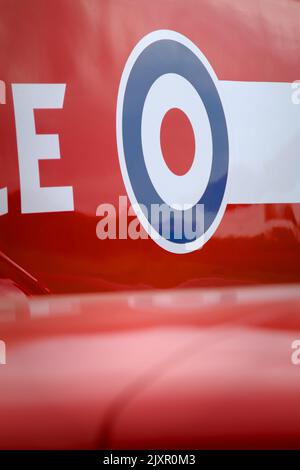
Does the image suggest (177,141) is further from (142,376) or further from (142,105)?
(142,376)

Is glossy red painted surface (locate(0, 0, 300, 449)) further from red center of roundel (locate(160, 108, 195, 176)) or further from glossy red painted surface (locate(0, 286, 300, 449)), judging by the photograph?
red center of roundel (locate(160, 108, 195, 176))

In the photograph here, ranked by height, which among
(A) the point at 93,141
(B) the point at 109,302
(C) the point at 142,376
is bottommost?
(C) the point at 142,376

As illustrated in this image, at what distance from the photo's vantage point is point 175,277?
5.73 feet

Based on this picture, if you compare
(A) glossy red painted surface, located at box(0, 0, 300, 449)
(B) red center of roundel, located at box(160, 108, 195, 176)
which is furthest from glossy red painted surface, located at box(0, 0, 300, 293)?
(B) red center of roundel, located at box(160, 108, 195, 176)

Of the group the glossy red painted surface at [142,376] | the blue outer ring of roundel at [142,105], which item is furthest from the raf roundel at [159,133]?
the glossy red painted surface at [142,376]

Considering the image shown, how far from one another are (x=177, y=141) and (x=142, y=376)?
0.62 m

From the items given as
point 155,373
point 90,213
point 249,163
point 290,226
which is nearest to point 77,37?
point 90,213

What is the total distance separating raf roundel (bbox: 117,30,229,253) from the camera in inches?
67.4

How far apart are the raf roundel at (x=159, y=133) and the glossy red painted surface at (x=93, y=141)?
25 millimetres

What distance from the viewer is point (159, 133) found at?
1738 mm

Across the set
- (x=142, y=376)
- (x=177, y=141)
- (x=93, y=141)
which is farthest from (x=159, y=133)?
(x=142, y=376)

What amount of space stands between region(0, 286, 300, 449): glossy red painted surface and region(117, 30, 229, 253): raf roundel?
8.4 inches
